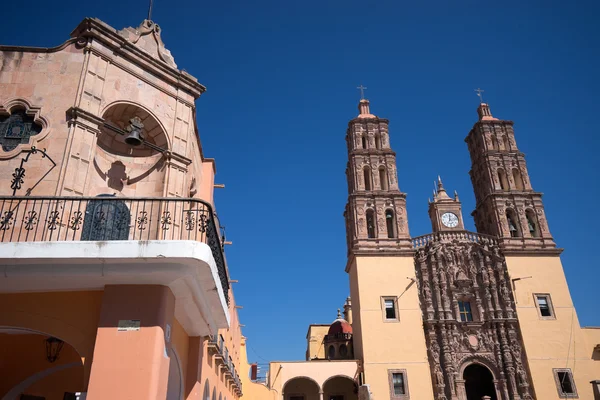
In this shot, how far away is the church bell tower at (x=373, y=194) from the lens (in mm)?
29969

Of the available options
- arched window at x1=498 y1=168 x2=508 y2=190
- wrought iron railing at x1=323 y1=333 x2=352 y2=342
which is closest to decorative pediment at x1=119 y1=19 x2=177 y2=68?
arched window at x1=498 y1=168 x2=508 y2=190

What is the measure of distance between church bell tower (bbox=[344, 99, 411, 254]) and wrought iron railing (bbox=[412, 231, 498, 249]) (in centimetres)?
119

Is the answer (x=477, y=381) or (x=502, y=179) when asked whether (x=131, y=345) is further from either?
(x=502, y=179)

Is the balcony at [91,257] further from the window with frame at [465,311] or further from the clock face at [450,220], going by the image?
the clock face at [450,220]

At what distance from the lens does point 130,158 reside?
31.6 ft

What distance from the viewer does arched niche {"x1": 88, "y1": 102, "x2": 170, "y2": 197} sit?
356 inches

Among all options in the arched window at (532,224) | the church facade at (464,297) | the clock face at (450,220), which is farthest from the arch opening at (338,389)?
the arched window at (532,224)

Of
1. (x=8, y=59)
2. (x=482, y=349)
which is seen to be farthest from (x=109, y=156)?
(x=482, y=349)

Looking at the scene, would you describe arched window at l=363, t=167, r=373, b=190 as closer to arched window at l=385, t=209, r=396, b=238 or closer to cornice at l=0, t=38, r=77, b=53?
arched window at l=385, t=209, r=396, b=238

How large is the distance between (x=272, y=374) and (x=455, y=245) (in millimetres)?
14261

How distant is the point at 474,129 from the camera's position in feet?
119

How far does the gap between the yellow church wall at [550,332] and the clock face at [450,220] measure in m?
4.48

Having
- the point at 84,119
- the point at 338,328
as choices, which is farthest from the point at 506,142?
the point at 84,119

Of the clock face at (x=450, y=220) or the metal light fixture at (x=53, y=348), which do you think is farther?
the clock face at (x=450, y=220)
